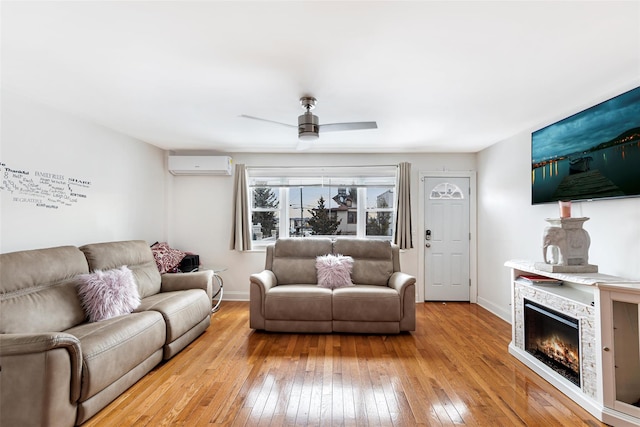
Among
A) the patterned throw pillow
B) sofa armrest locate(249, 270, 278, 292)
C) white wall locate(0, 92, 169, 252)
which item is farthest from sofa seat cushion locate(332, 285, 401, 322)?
white wall locate(0, 92, 169, 252)

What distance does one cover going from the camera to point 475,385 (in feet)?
7.81

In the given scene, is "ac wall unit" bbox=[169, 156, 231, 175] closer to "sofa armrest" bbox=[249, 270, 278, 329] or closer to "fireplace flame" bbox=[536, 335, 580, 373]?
"sofa armrest" bbox=[249, 270, 278, 329]

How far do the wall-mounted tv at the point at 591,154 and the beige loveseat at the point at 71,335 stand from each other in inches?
153

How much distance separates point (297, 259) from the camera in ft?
13.5

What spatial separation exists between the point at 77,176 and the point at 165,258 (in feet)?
4.74

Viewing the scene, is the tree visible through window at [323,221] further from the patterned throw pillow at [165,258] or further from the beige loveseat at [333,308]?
the patterned throw pillow at [165,258]

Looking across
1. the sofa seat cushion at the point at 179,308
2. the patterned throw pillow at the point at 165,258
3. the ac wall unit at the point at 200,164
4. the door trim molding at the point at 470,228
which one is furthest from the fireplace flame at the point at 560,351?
the ac wall unit at the point at 200,164

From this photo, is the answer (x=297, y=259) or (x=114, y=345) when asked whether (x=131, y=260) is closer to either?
(x=114, y=345)

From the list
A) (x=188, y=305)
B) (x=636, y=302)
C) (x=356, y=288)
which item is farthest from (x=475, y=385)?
(x=188, y=305)

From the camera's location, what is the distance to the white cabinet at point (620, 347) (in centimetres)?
192

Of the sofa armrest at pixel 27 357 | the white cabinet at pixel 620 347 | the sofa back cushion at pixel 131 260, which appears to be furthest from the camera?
the sofa back cushion at pixel 131 260

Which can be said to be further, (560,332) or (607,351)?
(560,332)

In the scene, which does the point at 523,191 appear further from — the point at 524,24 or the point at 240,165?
the point at 240,165

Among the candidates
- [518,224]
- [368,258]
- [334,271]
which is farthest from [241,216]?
[518,224]
